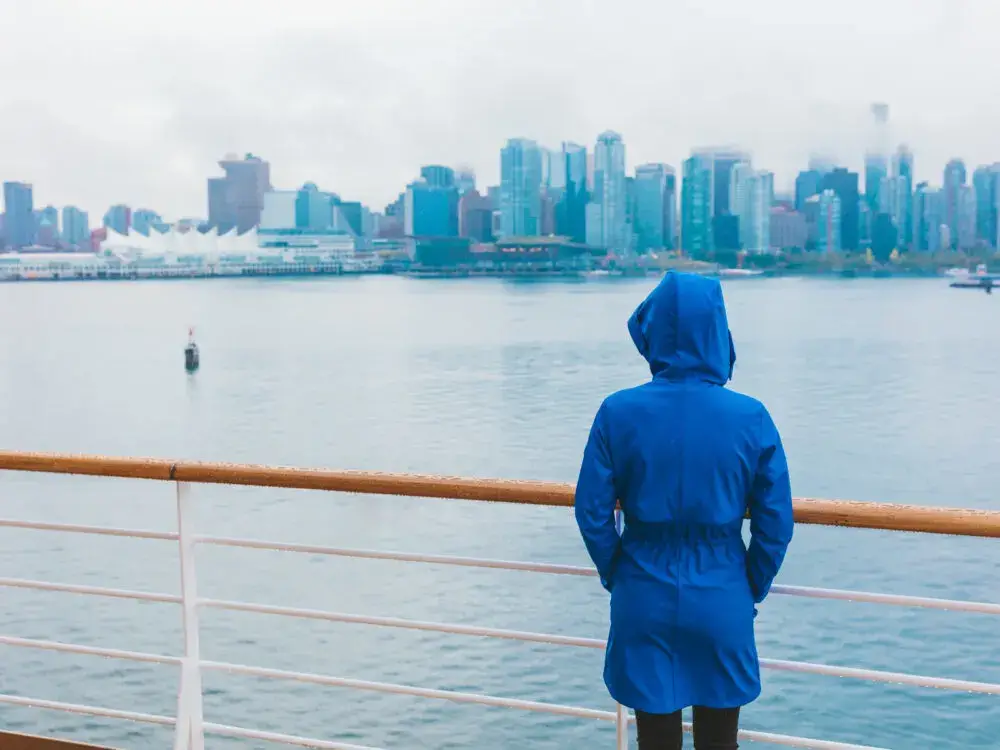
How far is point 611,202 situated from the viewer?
8462 cm

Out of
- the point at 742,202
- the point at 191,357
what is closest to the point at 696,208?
the point at 742,202

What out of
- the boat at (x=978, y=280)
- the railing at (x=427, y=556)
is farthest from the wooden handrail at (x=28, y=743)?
the boat at (x=978, y=280)

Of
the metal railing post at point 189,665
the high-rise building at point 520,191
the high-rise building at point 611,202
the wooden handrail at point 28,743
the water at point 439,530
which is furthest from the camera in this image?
the high-rise building at point 520,191

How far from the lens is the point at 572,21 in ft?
349

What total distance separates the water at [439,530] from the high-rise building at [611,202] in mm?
19449

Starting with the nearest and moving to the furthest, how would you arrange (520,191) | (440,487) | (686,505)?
(686,505) → (440,487) → (520,191)

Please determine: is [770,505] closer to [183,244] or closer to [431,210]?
[431,210]

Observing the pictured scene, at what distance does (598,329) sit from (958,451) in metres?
42.4

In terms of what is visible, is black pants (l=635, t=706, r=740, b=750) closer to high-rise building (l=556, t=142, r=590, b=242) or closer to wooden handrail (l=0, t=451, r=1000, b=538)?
wooden handrail (l=0, t=451, r=1000, b=538)

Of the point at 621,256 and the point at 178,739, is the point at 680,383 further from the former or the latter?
the point at 621,256

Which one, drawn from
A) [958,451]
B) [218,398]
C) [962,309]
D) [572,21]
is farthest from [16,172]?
[958,451]

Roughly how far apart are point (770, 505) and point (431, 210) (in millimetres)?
93472

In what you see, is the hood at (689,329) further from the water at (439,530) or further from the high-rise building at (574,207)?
the high-rise building at (574,207)

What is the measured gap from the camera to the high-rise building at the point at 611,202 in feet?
275
